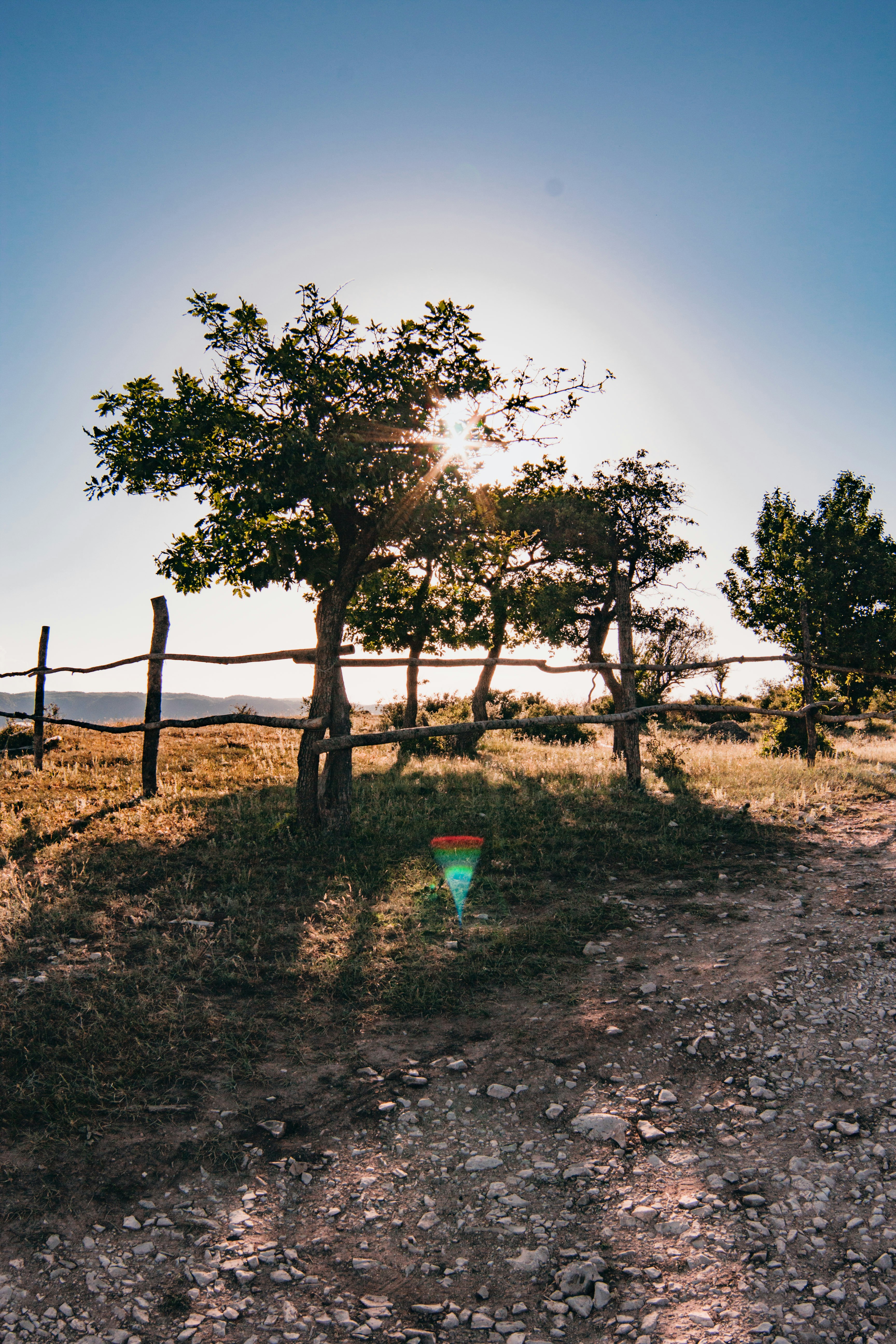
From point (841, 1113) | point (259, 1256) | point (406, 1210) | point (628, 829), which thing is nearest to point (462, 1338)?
point (406, 1210)

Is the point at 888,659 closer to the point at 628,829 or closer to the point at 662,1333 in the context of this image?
the point at 628,829

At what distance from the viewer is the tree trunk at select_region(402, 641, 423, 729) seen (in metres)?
23.8

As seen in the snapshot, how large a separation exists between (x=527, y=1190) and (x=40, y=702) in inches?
602

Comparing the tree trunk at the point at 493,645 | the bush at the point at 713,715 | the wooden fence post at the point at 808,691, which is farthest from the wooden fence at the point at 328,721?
the bush at the point at 713,715

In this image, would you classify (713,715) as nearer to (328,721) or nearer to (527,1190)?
(328,721)

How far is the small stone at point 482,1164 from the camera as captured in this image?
4012mm

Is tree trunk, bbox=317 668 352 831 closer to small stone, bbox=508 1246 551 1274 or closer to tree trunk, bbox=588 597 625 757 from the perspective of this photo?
small stone, bbox=508 1246 551 1274

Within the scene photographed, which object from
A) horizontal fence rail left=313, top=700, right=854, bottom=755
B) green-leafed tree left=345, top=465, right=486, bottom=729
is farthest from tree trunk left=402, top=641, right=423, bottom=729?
horizontal fence rail left=313, top=700, right=854, bottom=755

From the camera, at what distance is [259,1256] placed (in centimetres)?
342

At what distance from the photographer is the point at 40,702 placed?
15.7m

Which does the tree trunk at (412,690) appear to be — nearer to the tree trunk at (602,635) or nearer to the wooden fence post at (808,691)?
the tree trunk at (602,635)

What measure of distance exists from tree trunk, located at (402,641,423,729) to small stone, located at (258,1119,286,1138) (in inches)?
743

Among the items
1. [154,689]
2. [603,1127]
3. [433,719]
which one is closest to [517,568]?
[433,719]

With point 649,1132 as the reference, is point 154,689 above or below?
above
